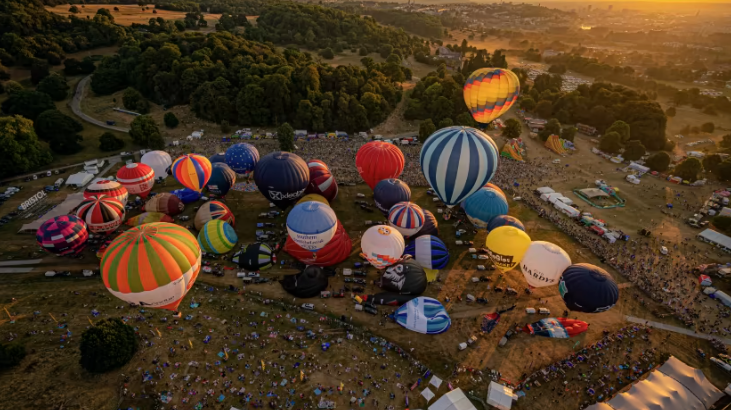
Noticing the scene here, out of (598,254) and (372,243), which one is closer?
(372,243)

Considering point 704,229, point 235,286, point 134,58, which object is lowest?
point 235,286

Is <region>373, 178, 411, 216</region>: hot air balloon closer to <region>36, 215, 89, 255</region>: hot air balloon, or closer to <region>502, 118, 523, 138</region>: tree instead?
<region>36, 215, 89, 255</region>: hot air balloon

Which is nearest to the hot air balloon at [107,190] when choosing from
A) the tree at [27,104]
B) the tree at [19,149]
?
the tree at [19,149]

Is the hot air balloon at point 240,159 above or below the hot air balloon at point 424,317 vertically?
above

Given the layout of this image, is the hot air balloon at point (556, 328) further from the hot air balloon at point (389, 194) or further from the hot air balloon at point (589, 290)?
the hot air balloon at point (389, 194)

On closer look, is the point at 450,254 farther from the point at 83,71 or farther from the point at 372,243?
the point at 83,71

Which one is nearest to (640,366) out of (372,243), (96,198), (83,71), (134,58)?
(372,243)

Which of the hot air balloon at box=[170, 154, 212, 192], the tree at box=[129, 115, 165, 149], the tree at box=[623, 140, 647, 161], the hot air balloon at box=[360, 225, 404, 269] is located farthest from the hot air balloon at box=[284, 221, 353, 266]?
the tree at box=[623, 140, 647, 161]
